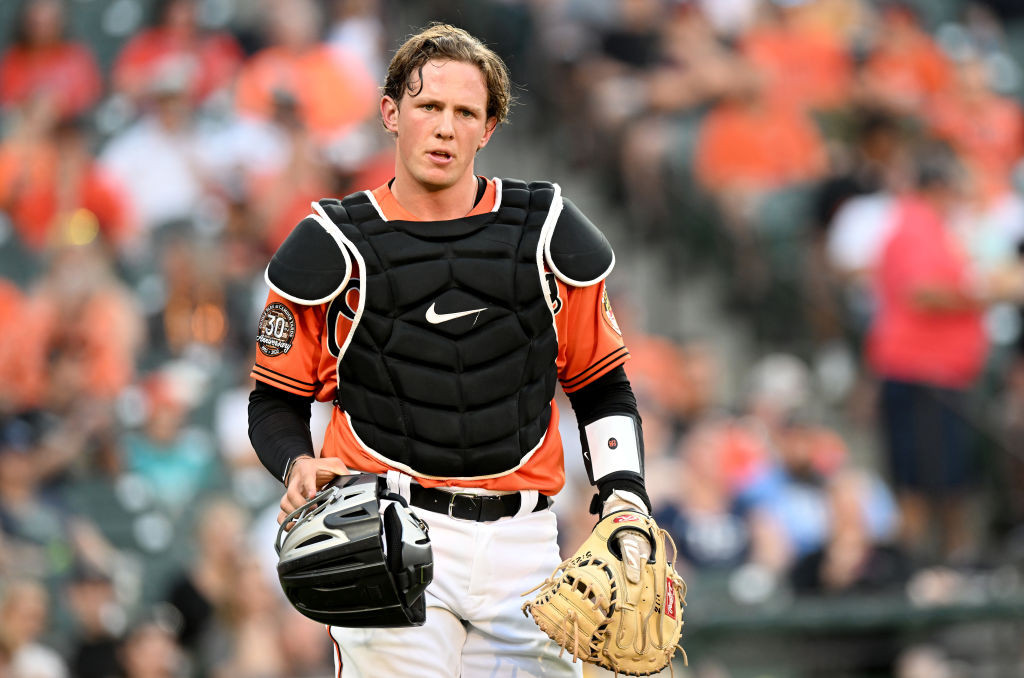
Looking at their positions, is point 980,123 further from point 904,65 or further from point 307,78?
point 307,78

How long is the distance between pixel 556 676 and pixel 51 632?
4.23 m

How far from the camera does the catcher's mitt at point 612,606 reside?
3.27m

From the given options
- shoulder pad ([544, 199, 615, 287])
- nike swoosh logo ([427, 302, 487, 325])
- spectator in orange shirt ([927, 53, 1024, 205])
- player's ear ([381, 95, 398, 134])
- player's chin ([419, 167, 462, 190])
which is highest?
spectator in orange shirt ([927, 53, 1024, 205])

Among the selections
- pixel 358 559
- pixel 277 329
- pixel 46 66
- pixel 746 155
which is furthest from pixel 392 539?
pixel 46 66

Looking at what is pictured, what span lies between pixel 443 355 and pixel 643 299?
6.50 m

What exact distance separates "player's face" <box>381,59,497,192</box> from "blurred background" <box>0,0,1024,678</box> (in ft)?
13.5

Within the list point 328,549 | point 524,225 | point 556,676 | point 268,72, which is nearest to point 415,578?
point 328,549

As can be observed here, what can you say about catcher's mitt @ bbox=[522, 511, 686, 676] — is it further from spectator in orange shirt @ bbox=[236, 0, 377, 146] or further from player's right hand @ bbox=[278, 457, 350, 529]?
spectator in orange shirt @ bbox=[236, 0, 377, 146]

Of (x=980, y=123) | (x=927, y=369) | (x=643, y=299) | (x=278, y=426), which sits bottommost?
(x=278, y=426)

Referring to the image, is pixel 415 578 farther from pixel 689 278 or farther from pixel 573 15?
pixel 573 15

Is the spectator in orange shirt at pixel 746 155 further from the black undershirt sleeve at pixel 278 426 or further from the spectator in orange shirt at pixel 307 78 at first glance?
the black undershirt sleeve at pixel 278 426

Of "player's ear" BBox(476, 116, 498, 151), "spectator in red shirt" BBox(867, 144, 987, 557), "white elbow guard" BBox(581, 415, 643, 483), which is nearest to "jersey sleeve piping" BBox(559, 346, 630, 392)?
"white elbow guard" BBox(581, 415, 643, 483)

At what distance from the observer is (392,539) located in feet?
10.4

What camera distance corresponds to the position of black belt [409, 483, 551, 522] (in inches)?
136
